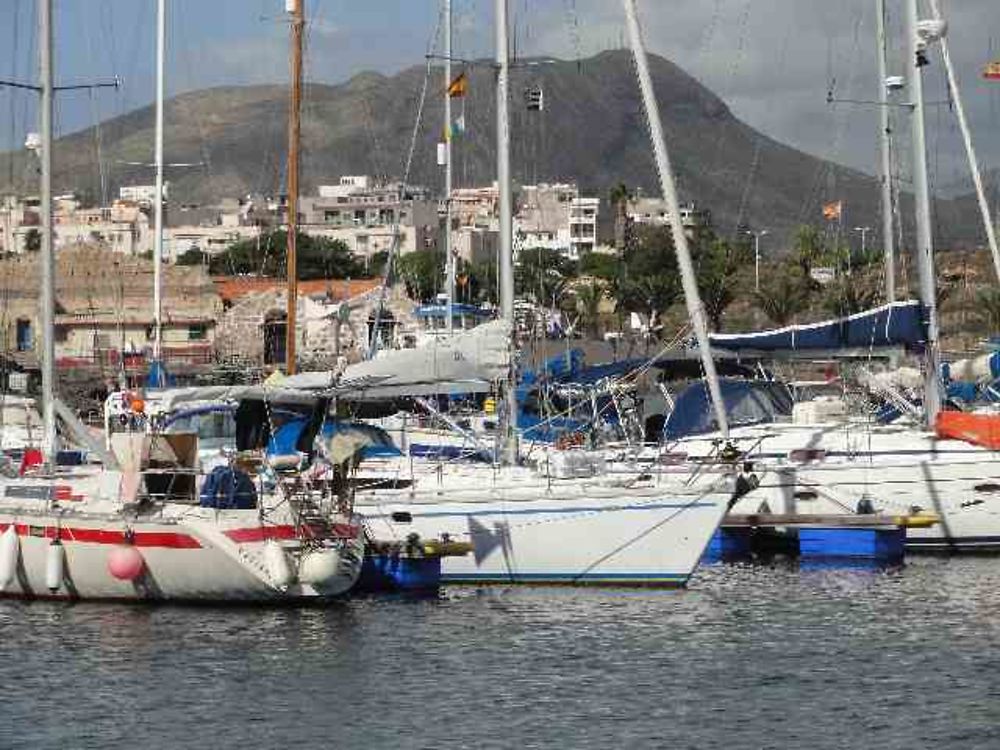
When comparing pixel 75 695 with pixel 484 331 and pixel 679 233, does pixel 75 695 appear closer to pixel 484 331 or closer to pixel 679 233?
pixel 484 331

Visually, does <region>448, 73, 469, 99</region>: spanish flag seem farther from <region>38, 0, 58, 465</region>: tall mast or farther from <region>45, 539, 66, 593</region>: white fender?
<region>45, 539, 66, 593</region>: white fender

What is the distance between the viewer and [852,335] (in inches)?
1468

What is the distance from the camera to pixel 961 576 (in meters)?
33.2

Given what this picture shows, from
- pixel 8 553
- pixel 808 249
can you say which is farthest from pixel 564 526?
pixel 808 249

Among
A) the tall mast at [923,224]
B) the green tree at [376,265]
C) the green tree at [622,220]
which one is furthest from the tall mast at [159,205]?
the green tree at [376,265]

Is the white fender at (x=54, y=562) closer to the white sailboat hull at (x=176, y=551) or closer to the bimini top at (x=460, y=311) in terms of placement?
the white sailboat hull at (x=176, y=551)

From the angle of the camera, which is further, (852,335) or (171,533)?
(852,335)

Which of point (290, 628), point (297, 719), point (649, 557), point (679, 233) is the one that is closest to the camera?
point (297, 719)

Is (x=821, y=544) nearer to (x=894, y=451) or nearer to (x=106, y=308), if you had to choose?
(x=894, y=451)

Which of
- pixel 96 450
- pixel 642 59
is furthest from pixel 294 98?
pixel 96 450

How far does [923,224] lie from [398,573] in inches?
464

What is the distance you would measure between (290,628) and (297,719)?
5.40 meters

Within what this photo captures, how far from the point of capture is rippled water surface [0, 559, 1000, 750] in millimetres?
22094

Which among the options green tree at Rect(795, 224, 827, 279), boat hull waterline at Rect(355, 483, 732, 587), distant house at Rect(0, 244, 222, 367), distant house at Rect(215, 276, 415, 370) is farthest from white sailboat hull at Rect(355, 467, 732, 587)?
green tree at Rect(795, 224, 827, 279)
